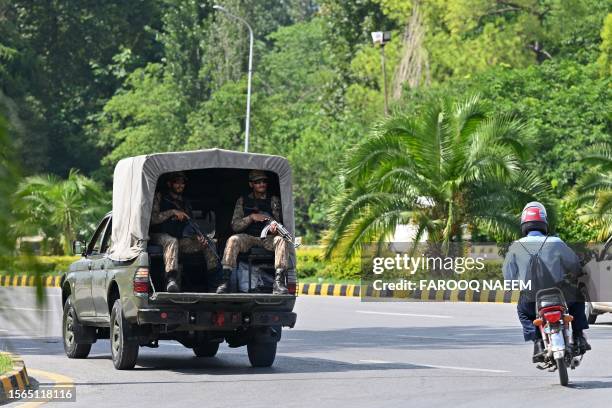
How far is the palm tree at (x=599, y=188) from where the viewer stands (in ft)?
96.8

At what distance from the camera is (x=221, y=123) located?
58.6 m

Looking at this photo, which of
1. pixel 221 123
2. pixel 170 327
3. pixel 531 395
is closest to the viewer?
pixel 531 395

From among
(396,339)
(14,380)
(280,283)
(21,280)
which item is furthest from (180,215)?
(21,280)

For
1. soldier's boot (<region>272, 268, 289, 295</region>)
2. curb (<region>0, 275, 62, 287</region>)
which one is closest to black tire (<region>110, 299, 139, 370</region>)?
soldier's boot (<region>272, 268, 289, 295</region>)

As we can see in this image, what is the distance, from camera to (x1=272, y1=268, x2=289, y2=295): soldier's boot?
1295 cm

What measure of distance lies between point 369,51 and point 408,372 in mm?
48686

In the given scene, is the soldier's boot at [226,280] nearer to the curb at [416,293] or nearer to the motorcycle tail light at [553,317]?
the motorcycle tail light at [553,317]

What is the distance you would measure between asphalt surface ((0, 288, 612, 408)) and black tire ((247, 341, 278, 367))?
176 millimetres

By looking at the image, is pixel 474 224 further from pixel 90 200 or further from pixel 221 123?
pixel 221 123

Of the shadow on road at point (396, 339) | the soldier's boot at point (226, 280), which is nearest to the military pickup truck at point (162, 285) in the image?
the soldier's boot at point (226, 280)

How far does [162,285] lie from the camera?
1302 centimetres

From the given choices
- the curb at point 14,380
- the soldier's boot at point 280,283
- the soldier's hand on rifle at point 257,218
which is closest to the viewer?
the curb at point 14,380

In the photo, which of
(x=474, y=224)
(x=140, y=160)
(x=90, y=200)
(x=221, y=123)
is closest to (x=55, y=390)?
(x=140, y=160)

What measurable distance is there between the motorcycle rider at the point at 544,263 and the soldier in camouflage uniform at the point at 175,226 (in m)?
3.37
